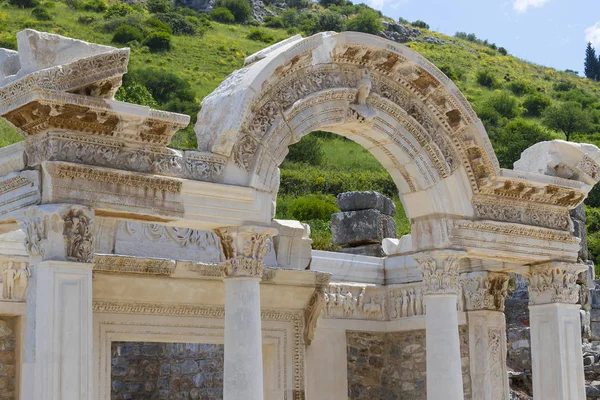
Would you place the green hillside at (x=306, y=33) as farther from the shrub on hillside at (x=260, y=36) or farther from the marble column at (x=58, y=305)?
the marble column at (x=58, y=305)

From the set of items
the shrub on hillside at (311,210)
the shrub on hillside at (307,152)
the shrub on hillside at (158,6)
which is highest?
the shrub on hillside at (158,6)

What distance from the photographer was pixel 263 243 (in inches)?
412

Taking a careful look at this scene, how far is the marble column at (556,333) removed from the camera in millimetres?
13070

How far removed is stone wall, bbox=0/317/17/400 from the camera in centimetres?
1138

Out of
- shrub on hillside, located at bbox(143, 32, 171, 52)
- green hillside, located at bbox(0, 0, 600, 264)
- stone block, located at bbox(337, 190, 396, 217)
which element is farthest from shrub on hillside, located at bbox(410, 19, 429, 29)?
stone block, located at bbox(337, 190, 396, 217)

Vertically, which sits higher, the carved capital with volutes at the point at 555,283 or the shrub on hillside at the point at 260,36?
the shrub on hillside at the point at 260,36

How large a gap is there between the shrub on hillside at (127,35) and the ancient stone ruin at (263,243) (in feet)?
140

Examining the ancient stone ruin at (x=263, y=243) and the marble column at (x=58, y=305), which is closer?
the marble column at (x=58, y=305)

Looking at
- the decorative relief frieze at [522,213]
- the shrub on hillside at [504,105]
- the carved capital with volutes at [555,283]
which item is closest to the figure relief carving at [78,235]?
the decorative relief frieze at [522,213]

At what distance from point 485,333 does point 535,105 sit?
4994 cm

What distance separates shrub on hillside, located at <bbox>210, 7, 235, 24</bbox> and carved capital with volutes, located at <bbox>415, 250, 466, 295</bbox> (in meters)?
57.6

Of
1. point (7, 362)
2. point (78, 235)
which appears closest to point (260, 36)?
point (7, 362)

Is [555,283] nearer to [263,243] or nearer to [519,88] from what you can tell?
[263,243]

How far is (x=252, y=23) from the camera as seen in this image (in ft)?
229
